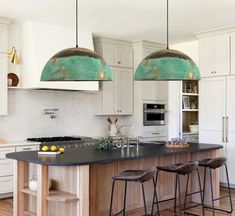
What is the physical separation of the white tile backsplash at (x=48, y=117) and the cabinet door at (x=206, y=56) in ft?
7.31

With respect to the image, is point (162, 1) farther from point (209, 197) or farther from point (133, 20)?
point (209, 197)

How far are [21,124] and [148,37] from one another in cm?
304

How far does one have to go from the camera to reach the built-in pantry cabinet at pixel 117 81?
7426mm

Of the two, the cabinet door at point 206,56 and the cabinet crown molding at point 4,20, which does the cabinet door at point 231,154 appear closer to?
the cabinet door at point 206,56

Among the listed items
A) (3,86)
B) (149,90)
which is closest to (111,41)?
(149,90)

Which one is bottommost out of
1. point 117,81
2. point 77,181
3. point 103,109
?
point 77,181

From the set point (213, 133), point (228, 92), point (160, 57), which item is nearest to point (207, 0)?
point (160, 57)

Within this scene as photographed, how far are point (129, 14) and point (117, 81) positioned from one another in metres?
2.11

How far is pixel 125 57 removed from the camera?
25.6ft

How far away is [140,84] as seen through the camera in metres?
7.84

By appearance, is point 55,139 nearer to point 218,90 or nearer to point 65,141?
point 65,141

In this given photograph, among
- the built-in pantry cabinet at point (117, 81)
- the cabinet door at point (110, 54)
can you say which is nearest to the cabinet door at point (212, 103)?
the built-in pantry cabinet at point (117, 81)

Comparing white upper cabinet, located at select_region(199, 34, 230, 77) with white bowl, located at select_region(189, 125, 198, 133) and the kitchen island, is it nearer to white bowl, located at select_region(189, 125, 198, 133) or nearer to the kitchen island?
white bowl, located at select_region(189, 125, 198, 133)

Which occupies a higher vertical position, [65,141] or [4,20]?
[4,20]
